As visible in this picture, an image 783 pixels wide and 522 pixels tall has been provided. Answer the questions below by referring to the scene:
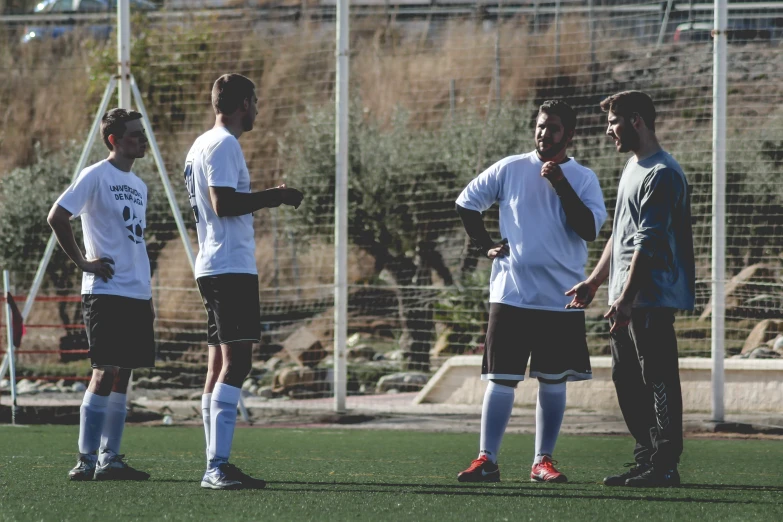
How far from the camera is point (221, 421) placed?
4211 millimetres

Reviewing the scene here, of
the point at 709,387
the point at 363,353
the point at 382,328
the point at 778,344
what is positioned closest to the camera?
the point at 709,387

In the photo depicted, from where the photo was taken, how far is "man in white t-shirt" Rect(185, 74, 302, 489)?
13.8 ft

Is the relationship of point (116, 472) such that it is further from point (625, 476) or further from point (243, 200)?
point (625, 476)

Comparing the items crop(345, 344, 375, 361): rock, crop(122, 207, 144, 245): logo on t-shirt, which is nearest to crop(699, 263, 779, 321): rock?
crop(345, 344, 375, 361): rock

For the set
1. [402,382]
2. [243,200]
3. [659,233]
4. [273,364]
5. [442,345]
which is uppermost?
[243,200]

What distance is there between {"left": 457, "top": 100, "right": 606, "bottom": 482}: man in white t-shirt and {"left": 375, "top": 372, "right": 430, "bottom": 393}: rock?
923 cm

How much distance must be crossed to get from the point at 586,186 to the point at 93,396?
234 centimetres

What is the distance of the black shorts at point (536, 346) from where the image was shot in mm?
4668

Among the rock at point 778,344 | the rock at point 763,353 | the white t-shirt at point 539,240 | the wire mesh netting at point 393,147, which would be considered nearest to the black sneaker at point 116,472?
the white t-shirt at point 539,240

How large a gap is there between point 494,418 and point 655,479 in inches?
28.1

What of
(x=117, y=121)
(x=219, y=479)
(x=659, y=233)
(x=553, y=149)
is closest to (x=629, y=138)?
(x=553, y=149)

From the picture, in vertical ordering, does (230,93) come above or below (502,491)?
above

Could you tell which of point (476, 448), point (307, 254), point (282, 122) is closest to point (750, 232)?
point (476, 448)

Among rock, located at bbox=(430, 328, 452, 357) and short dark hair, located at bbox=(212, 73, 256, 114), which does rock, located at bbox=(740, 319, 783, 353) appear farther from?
short dark hair, located at bbox=(212, 73, 256, 114)
